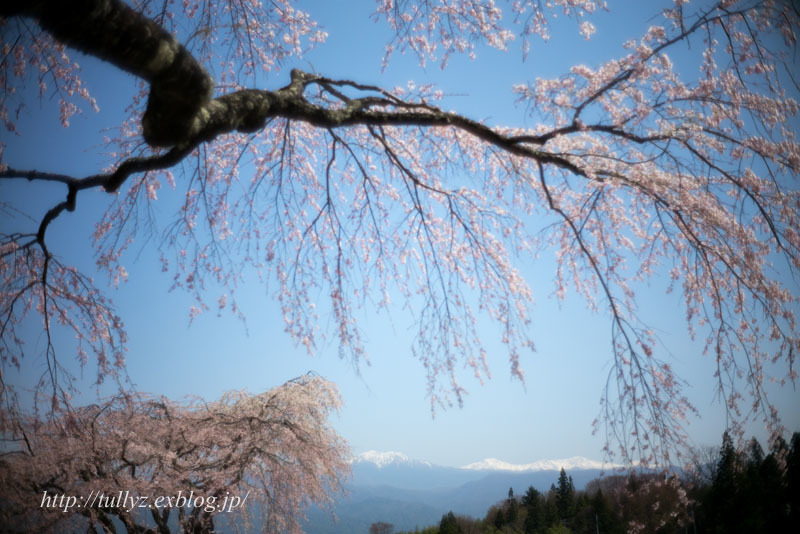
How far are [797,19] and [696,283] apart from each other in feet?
6.44

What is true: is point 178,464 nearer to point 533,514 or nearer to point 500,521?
point 533,514

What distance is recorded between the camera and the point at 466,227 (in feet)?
13.1

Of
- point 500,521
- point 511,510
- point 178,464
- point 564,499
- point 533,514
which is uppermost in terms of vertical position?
point 178,464

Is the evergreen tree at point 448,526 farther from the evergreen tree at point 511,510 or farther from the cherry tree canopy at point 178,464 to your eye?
the cherry tree canopy at point 178,464

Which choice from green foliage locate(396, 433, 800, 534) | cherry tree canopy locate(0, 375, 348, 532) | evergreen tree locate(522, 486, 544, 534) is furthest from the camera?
evergreen tree locate(522, 486, 544, 534)

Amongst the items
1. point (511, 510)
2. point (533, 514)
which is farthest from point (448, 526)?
point (511, 510)

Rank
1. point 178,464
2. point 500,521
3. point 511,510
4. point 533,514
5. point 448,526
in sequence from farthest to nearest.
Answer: point 511,510, point 500,521, point 533,514, point 448,526, point 178,464

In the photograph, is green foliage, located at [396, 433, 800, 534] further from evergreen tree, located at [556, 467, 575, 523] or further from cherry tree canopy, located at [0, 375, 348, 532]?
cherry tree canopy, located at [0, 375, 348, 532]

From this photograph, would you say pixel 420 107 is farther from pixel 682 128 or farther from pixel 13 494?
pixel 13 494

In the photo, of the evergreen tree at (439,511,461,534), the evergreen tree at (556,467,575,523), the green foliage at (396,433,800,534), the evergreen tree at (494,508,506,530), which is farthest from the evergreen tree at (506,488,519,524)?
the evergreen tree at (439,511,461,534)

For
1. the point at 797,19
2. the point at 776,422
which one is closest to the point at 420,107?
the point at 797,19

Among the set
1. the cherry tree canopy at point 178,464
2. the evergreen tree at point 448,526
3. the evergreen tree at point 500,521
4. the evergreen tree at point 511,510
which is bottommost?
the evergreen tree at point 500,521

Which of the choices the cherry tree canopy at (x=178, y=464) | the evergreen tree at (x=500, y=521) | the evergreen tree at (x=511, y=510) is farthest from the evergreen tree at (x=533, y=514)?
the cherry tree canopy at (x=178, y=464)

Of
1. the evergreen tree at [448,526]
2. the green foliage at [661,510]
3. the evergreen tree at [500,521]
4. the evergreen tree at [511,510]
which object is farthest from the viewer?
the evergreen tree at [511,510]
